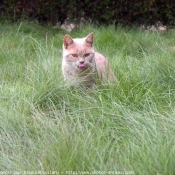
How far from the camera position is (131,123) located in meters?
2.60

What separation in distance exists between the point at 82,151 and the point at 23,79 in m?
1.64

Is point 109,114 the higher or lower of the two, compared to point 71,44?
lower

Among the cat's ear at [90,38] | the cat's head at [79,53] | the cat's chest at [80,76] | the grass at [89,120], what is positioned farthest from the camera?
the cat's ear at [90,38]

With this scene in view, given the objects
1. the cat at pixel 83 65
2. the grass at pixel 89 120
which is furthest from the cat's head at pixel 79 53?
the grass at pixel 89 120

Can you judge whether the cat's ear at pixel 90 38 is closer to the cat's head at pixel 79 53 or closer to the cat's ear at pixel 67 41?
the cat's head at pixel 79 53

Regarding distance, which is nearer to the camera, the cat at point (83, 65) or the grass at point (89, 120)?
the grass at point (89, 120)

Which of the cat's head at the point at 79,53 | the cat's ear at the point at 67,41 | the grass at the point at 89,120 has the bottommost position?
the grass at the point at 89,120

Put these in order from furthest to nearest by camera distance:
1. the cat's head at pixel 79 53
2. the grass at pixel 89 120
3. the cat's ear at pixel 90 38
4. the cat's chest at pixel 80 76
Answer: the cat's ear at pixel 90 38
the cat's head at pixel 79 53
the cat's chest at pixel 80 76
the grass at pixel 89 120

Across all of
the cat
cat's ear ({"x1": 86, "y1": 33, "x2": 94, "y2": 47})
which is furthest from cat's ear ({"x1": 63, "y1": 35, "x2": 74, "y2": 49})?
cat's ear ({"x1": 86, "y1": 33, "x2": 94, "y2": 47})

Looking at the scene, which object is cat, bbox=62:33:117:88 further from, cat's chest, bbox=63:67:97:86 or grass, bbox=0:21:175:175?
grass, bbox=0:21:175:175

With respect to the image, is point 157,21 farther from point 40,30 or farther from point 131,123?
point 131,123

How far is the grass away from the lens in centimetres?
217

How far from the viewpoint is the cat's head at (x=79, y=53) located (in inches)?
143

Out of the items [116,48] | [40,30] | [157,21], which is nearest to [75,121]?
[116,48]
